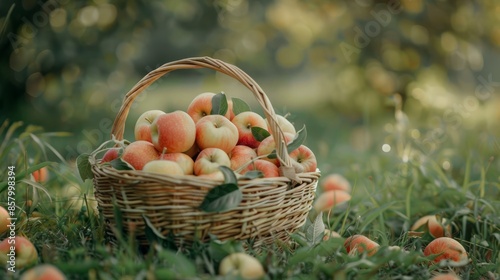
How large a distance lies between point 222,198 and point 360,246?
0.55 meters

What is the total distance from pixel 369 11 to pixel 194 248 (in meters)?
3.52

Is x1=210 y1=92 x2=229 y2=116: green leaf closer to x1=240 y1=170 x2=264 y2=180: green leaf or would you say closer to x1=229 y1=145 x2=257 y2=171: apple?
x1=229 y1=145 x2=257 y2=171: apple

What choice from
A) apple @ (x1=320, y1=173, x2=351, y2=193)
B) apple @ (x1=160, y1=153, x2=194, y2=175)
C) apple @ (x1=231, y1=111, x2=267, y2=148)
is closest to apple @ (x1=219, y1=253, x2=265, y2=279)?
apple @ (x1=160, y1=153, x2=194, y2=175)

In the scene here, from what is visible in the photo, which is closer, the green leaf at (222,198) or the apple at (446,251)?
the green leaf at (222,198)

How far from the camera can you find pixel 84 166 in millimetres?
2141

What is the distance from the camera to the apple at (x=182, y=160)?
1932mm

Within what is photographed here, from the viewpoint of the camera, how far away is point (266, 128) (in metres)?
2.20

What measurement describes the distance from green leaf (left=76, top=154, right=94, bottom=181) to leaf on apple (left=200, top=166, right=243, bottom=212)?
571 mm

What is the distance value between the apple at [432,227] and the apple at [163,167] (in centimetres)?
104

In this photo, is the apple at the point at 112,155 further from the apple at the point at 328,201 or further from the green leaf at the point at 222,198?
the apple at the point at 328,201

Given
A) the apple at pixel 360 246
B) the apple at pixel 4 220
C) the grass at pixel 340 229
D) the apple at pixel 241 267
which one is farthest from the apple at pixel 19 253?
the apple at pixel 360 246

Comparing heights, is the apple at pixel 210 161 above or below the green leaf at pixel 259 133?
below

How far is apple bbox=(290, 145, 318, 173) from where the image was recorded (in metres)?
2.07

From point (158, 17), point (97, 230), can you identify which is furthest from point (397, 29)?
point (97, 230)
